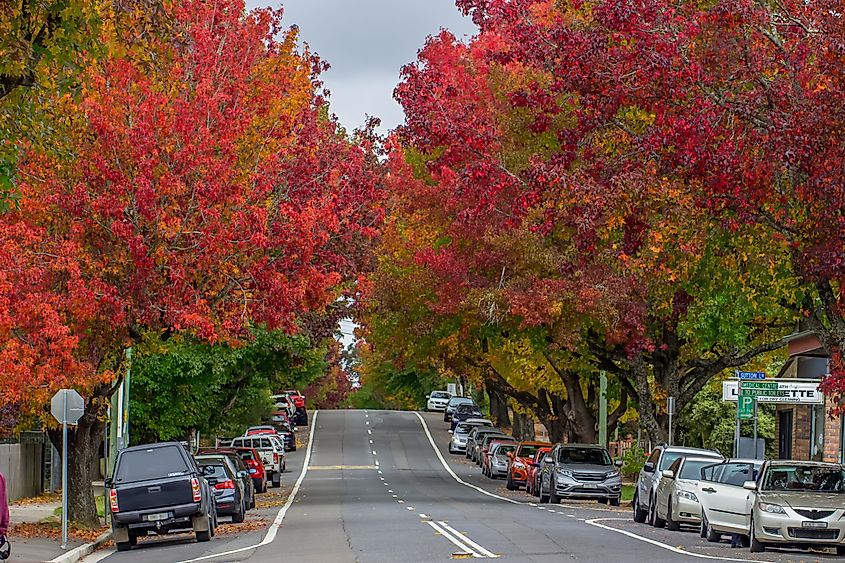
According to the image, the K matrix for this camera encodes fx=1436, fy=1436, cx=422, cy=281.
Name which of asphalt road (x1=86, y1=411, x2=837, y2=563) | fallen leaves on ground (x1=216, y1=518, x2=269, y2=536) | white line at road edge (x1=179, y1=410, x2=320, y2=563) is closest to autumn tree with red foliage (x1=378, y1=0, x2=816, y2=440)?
asphalt road (x1=86, y1=411, x2=837, y2=563)

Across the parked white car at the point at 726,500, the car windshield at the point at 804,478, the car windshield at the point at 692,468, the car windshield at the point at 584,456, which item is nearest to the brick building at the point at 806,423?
the car windshield at the point at 584,456

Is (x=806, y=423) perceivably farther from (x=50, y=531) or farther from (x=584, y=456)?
(x=50, y=531)

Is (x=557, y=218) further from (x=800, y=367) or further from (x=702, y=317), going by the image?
(x=800, y=367)

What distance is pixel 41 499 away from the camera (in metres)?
41.8

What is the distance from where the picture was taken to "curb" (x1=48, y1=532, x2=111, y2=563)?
72.7 feet

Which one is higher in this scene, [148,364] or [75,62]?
[75,62]

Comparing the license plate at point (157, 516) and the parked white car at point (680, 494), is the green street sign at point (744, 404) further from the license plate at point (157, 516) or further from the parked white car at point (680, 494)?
the license plate at point (157, 516)

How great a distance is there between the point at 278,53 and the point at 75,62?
709 inches

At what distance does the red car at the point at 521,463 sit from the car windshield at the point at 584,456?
745cm

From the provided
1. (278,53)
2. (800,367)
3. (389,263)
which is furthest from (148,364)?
(800,367)

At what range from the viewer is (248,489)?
3578cm

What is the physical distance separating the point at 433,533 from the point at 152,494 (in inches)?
196

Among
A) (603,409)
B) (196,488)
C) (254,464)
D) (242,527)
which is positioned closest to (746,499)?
(196,488)

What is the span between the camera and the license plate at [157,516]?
82.1ft
